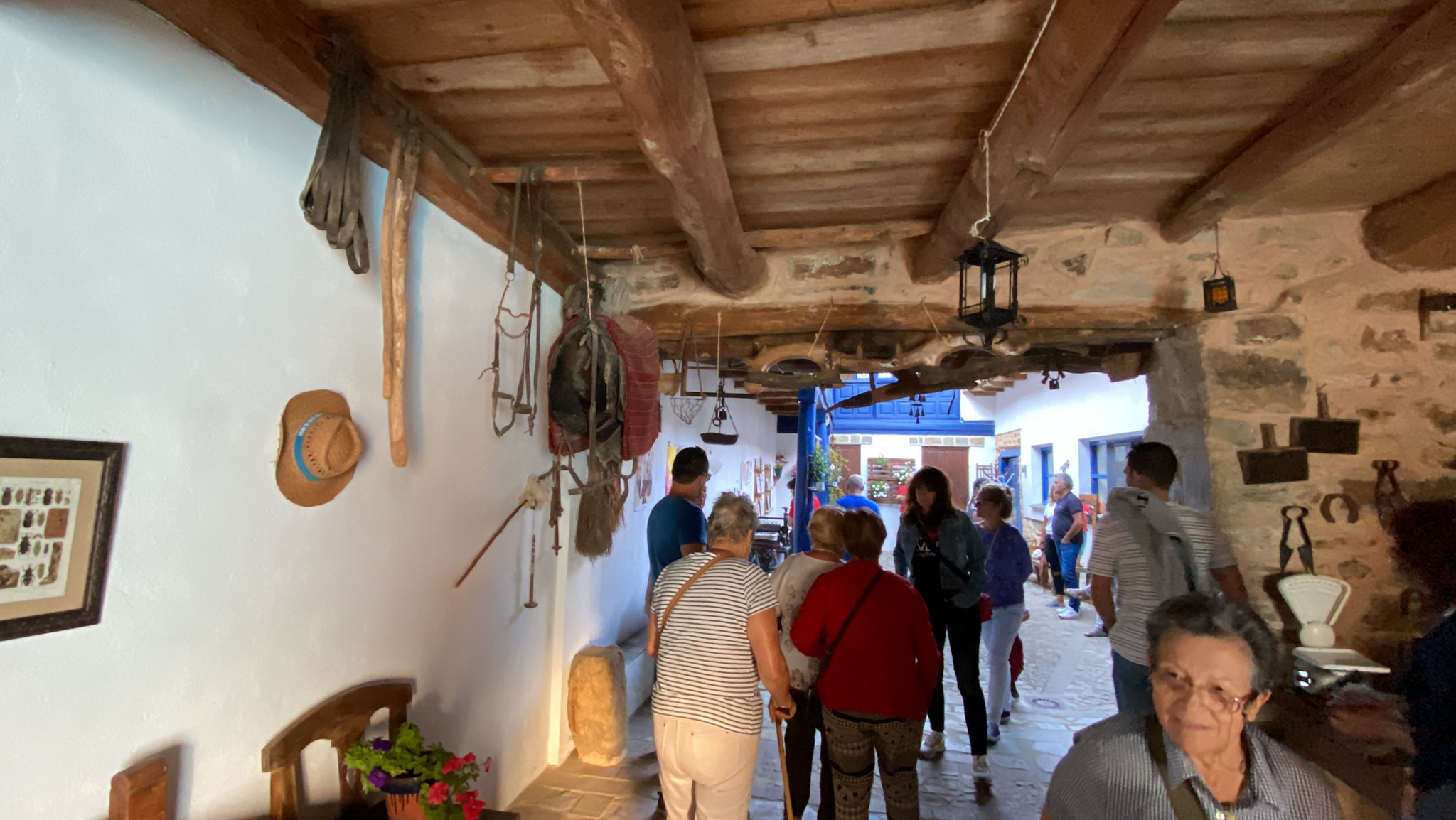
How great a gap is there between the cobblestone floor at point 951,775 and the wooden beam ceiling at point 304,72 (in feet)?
8.02

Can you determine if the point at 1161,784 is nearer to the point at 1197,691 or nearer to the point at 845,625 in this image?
the point at 1197,691

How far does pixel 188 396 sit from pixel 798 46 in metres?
1.54

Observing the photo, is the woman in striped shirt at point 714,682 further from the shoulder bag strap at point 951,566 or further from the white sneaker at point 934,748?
the white sneaker at point 934,748

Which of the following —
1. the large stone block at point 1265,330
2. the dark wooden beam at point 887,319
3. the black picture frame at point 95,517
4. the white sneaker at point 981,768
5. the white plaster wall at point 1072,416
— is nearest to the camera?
the black picture frame at point 95,517

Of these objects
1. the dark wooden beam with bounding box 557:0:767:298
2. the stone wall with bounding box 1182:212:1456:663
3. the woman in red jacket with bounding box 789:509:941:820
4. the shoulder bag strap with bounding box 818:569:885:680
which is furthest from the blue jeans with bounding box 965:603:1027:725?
the dark wooden beam with bounding box 557:0:767:298

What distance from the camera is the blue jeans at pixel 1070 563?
294 inches

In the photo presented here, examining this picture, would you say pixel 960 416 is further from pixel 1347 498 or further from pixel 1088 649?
pixel 1347 498

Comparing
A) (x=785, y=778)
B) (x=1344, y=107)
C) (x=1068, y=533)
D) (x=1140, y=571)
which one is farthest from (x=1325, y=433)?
(x=1068, y=533)

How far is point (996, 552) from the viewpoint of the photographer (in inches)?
150

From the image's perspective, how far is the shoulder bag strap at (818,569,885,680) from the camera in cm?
234

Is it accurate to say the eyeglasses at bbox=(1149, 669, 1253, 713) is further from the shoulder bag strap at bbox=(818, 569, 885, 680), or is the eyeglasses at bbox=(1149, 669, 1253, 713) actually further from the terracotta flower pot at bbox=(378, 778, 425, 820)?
the terracotta flower pot at bbox=(378, 778, 425, 820)

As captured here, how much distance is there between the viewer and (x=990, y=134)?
6.38ft

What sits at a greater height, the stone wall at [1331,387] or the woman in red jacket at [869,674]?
the stone wall at [1331,387]

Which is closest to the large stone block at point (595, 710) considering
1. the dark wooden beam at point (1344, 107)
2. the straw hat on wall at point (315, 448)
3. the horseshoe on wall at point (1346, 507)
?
the straw hat on wall at point (315, 448)
